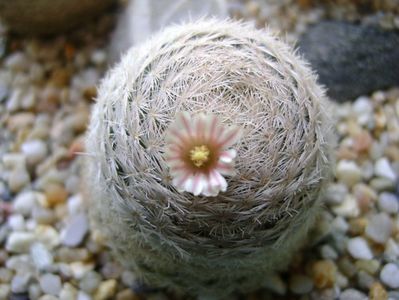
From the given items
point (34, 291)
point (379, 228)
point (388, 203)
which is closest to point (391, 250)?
point (379, 228)

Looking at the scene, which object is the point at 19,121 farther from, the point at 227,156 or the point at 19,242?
the point at 227,156

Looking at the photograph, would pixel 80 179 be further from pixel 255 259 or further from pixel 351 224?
pixel 351 224

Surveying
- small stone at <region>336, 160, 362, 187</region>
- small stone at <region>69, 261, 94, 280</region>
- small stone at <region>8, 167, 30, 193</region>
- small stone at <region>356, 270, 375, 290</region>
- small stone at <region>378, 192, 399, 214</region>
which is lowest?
small stone at <region>69, 261, 94, 280</region>

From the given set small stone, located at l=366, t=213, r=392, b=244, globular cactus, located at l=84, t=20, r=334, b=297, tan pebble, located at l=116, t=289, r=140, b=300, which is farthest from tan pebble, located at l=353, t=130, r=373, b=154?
tan pebble, located at l=116, t=289, r=140, b=300

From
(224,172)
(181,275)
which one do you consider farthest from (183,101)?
(181,275)

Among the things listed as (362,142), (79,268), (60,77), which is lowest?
(79,268)

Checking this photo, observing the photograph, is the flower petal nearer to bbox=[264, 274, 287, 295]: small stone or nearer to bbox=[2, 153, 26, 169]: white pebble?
bbox=[264, 274, 287, 295]: small stone
